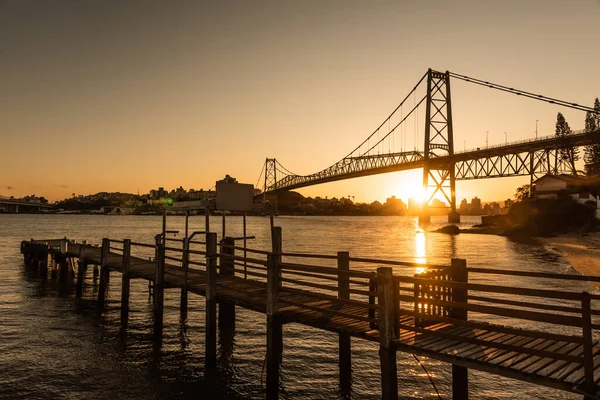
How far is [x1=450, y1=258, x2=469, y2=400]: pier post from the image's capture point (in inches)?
298

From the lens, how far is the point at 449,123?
4035 inches

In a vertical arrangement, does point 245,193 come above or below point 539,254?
above

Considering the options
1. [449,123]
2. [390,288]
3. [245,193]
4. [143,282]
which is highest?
[449,123]

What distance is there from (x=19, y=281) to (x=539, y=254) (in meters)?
42.0

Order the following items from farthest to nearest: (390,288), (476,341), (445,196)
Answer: (445,196) → (390,288) → (476,341)

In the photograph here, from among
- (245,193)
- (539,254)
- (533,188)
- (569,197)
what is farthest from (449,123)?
(245,193)

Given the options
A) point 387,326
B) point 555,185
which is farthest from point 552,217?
point 387,326

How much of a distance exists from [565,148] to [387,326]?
90.6 m

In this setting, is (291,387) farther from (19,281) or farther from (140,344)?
(19,281)

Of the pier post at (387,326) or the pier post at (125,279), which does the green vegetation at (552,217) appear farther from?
the pier post at (387,326)

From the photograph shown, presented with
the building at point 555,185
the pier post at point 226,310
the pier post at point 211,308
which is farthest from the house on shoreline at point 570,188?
the pier post at point 211,308

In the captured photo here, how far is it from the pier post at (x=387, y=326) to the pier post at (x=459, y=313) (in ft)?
Answer: 4.16

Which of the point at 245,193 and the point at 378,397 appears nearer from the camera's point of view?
the point at 378,397

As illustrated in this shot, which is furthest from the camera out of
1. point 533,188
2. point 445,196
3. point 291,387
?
point 445,196
